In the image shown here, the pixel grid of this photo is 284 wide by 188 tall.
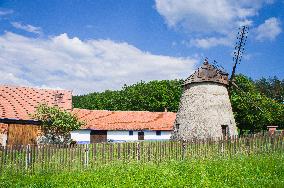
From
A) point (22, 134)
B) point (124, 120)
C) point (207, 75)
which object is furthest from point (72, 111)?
point (207, 75)

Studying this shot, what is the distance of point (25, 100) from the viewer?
3203 centimetres

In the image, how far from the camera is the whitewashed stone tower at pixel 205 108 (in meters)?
25.5

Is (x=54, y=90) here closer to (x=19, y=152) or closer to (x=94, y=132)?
(x=94, y=132)

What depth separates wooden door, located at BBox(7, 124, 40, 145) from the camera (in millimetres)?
27609

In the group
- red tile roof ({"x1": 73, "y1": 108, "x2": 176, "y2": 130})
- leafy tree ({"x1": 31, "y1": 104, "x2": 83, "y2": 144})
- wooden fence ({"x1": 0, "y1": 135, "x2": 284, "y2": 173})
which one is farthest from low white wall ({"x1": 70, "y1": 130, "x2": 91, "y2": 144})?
wooden fence ({"x1": 0, "y1": 135, "x2": 284, "y2": 173})

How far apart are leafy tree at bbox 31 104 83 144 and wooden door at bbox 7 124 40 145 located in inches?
27.6

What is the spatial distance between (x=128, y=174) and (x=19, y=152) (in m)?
5.84

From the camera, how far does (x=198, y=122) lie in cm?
2570

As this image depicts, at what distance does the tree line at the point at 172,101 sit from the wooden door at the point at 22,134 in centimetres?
2558

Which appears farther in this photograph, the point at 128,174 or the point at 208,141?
the point at 208,141

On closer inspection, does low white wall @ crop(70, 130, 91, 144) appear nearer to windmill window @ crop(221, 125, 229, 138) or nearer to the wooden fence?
windmill window @ crop(221, 125, 229, 138)

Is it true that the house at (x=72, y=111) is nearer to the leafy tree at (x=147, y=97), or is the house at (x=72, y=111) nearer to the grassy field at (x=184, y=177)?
the leafy tree at (x=147, y=97)

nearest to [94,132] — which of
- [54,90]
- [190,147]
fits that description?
[54,90]

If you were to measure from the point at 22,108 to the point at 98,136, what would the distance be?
15.4m
